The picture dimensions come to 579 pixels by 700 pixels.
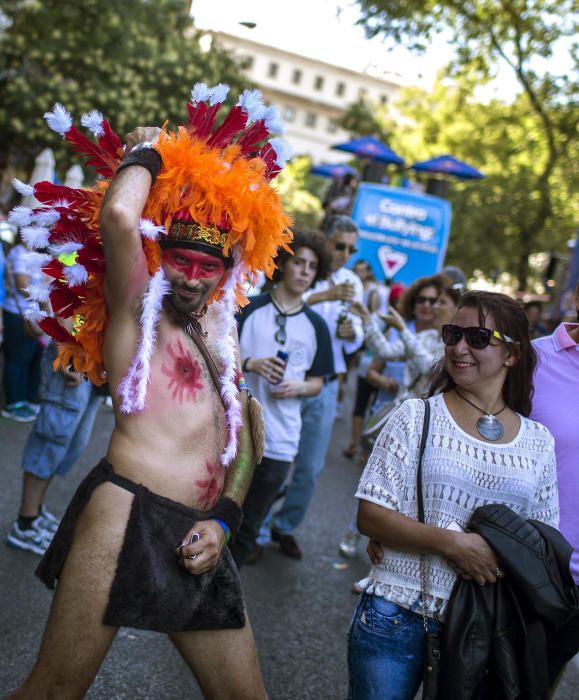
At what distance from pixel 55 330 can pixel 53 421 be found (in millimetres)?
2109

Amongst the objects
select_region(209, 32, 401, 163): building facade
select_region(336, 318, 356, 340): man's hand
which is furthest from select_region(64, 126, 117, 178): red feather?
select_region(209, 32, 401, 163): building facade

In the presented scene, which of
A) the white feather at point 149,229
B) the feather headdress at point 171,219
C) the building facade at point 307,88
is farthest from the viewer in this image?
the building facade at point 307,88

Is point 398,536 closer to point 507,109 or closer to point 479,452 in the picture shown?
point 479,452

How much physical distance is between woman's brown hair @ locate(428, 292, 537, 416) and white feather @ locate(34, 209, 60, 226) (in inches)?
53.6

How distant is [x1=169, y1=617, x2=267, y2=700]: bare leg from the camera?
242cm

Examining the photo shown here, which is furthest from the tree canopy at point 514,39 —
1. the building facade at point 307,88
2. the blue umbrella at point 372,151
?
the building facade at point 307,88

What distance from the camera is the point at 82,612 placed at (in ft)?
7.41

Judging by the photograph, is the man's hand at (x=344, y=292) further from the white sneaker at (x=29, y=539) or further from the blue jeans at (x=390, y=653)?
the blue jeans at (x=390, y=653)

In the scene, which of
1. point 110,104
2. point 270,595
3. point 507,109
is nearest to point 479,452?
point 270,595

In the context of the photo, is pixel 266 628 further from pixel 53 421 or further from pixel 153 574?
pixel 153 574

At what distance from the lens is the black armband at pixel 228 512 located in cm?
252

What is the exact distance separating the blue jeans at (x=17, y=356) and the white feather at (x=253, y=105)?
17.8 feet

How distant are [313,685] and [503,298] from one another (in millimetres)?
2130

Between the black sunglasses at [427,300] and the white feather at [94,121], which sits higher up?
the white feather at [94,121]
